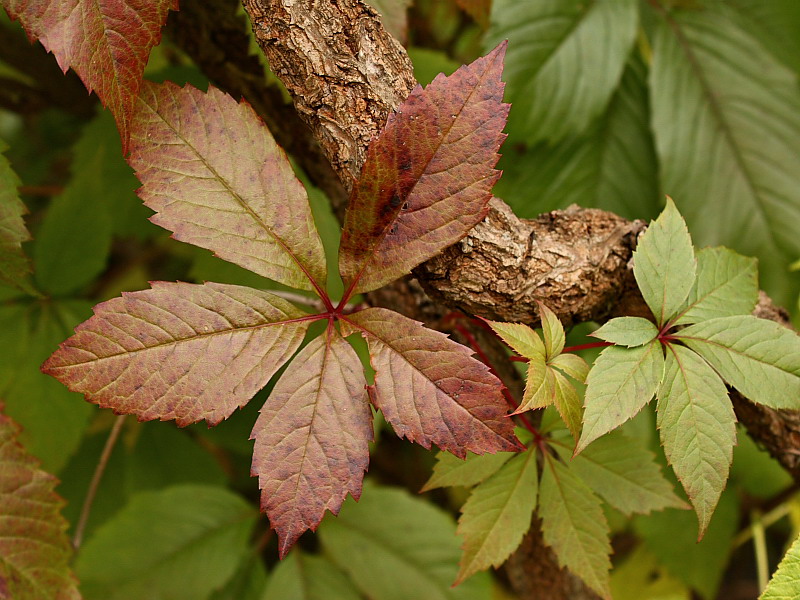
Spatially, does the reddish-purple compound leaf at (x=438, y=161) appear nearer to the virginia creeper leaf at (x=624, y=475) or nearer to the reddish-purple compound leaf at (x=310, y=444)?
the reddish-purple compound leaf at (x=310, y=444)

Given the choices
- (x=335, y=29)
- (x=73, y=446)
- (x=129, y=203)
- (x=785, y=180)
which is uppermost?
(x=785, y=180)

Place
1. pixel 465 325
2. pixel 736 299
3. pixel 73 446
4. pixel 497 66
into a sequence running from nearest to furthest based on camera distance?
pixel 497 66 → pixel 736 299 → pixel 465 325 → pixel 73 446

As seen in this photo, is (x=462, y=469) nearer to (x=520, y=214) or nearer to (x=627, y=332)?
(x=627, y=332)

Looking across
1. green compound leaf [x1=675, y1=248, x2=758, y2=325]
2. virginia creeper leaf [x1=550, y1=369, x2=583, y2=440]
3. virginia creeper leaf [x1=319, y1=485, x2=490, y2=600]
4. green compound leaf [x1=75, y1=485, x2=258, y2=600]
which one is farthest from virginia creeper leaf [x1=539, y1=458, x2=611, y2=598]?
green compound leaf [x1=75, y1=485, x2=258, y2=600]

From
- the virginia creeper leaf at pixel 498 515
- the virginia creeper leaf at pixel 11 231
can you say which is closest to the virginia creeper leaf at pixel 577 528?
the virginia creeper leaf at pixel 498 515

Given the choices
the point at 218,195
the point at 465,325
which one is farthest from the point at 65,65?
the point at 465,325

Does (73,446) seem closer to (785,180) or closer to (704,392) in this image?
(704,392)
